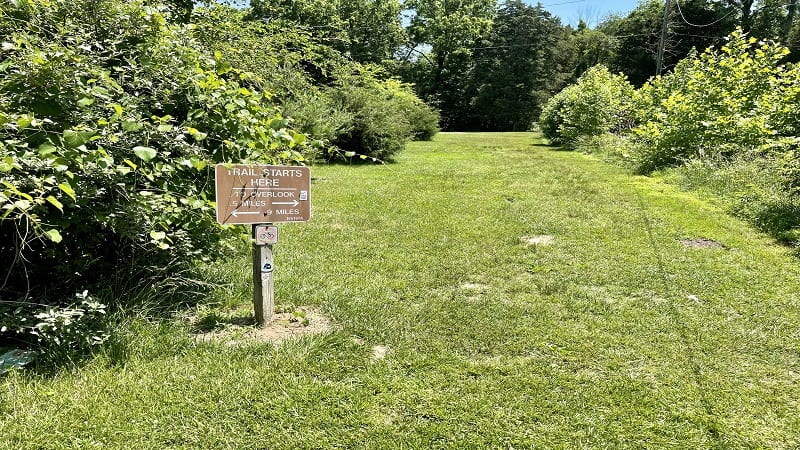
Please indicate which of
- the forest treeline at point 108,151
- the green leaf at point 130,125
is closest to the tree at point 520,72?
the forest treeline at point 108,151

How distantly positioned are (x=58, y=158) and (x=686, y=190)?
8.59 meters

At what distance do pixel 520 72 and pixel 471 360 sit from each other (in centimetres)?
4226

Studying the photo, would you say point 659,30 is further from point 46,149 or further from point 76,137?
point 46,149

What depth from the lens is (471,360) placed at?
278 centimetres

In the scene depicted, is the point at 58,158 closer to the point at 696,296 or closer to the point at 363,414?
the point at 363,414

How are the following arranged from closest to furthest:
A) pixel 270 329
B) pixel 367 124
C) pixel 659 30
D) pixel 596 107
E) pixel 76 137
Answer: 1. pixel 76 137
2. pixel 270 329
3. pixel 367 124
4. pixel 596 107
5. pixel 659 30

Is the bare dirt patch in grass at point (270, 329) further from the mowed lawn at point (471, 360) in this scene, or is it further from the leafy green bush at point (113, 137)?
the leafy green bush at point (113, 137)

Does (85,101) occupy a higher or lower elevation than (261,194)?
higher

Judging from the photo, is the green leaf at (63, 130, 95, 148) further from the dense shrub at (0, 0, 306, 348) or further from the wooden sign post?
the wooden sign post

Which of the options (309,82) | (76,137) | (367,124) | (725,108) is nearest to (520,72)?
(367,124)

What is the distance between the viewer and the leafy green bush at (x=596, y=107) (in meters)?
15.2

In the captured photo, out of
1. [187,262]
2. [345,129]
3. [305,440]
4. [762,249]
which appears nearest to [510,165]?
[345,129]

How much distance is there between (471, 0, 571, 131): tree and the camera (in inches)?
1624

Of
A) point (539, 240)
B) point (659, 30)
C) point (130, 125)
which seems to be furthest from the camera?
point (659, 30)
